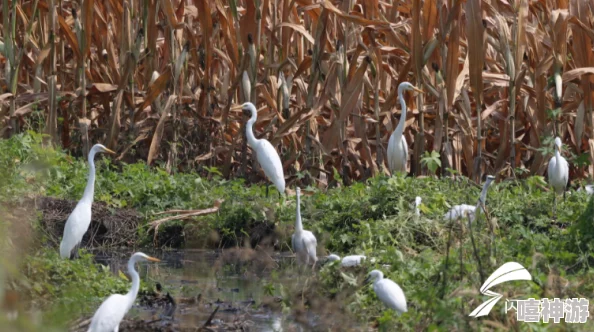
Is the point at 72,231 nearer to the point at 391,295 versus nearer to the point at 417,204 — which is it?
the point at 391,295

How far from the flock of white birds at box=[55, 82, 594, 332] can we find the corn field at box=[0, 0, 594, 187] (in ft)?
1.78

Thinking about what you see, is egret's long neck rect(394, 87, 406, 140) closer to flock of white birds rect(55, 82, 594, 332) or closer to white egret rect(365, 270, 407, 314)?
flock of white birds rect(55, 82, 594, 332)

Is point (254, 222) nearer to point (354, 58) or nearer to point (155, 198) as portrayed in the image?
point (155, 198)

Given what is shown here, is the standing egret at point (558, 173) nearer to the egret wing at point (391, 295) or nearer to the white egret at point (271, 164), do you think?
the white egret at point (271, 164)

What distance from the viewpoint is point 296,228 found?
7445 mm

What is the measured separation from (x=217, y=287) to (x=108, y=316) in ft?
8.40

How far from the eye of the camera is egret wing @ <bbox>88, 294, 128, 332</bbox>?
175 inches

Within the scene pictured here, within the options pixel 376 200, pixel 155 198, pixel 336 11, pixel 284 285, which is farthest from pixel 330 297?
pixel 336 11

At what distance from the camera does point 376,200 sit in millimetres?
8359

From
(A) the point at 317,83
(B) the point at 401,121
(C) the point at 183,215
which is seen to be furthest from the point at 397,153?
(C) the point at 183,215

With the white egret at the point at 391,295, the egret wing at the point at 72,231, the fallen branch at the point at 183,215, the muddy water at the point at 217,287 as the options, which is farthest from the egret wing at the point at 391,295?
the fallen branch at the point at 183,215

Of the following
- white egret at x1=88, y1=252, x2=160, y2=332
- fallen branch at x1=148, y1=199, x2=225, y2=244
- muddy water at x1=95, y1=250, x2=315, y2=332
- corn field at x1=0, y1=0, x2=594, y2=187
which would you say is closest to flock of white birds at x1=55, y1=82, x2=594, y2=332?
white egret at x1=88, y1=252, x2=160, y2=332

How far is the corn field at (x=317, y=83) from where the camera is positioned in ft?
33.2

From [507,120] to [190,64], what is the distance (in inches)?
169
